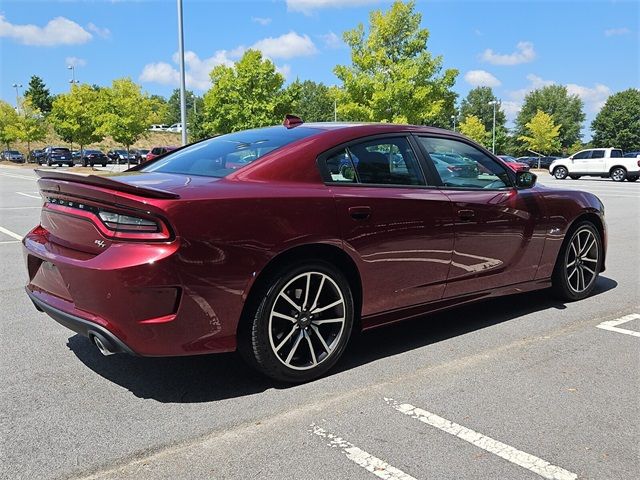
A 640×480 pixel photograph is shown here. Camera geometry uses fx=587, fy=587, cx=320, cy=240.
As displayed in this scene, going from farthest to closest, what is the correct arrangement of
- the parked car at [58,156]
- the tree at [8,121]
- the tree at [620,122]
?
the tree at [620,122] → the tree at [8,121] → the parked car at [58,156]

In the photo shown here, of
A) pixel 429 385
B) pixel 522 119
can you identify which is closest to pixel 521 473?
pixel 429 385

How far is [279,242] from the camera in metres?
3.25

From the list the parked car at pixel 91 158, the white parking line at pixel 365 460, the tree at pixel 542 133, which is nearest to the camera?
the white parking line at pixel 365 460

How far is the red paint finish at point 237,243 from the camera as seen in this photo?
2.96m

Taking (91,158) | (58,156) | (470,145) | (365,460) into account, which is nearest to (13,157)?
(91,158)

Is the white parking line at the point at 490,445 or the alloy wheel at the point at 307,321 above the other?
the alloy wheel at the point at 307,321

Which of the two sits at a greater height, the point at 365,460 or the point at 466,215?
the point at 466,215

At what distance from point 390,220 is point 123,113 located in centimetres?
4926

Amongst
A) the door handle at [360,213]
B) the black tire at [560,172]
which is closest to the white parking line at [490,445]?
the door handle at [360,213]

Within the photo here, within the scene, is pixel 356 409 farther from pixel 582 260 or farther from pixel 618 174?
pixel 618 174

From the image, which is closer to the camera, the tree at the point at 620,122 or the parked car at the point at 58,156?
the parked car at the point at 58,156

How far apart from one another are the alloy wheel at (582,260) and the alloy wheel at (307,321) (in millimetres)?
2701

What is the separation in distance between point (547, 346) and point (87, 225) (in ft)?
10.5

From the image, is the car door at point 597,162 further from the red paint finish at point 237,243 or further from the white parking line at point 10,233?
the red paint finish at point 237,243
